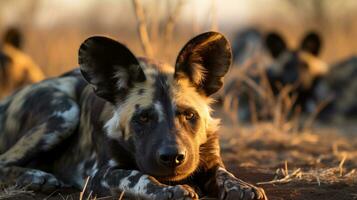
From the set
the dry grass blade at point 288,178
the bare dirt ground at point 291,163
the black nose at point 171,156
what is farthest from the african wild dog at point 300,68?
the black nose at point 171,156

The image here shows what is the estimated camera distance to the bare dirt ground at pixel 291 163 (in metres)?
3.66

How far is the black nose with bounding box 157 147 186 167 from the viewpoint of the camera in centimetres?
323

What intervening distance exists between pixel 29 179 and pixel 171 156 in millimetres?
1043

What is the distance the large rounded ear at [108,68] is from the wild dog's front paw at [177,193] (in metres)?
0.74

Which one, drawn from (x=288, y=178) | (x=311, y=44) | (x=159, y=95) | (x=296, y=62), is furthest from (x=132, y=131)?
(x=311, y=44)

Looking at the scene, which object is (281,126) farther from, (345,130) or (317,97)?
(317,97)

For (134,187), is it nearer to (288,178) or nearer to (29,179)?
(29,179)

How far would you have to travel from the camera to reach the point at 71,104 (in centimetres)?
434

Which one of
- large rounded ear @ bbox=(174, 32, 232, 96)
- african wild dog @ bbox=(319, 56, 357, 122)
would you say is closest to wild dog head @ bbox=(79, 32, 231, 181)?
large rounded ear @ bbox=(174, 32, 232, 96)

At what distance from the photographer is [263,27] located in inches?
801

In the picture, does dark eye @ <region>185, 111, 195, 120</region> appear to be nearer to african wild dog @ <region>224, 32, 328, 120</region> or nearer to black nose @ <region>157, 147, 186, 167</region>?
black nose @ <region>157, 147, 186, 167</region>

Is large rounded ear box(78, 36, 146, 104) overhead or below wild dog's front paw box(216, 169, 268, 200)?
overhead

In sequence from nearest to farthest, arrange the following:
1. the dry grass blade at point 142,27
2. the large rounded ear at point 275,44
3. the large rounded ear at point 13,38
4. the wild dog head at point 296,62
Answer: the dry grass blade at point 142,27, the wild dog head at point 296,62, the large rounded ear at point 275,44, the large rounded ear at point 13,38

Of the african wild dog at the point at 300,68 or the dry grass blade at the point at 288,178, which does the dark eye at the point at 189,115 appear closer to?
the dry grass blade at the point at 288,178
